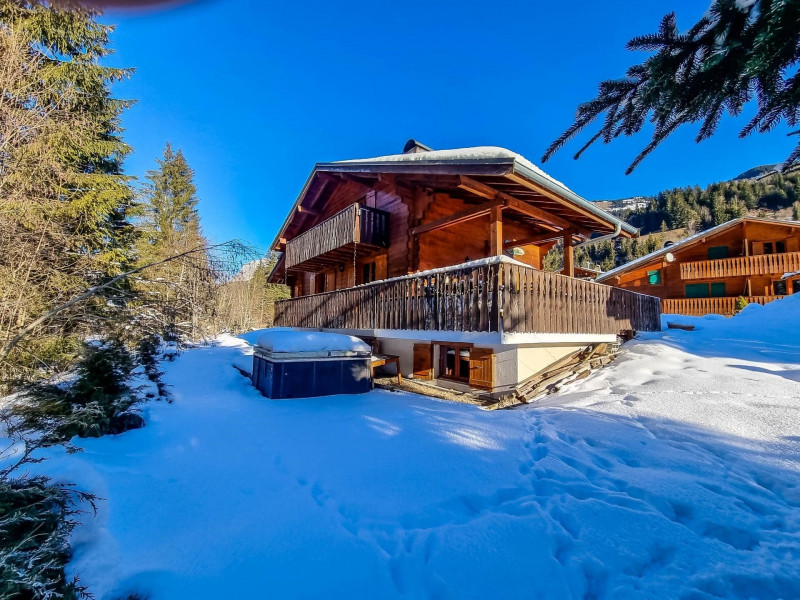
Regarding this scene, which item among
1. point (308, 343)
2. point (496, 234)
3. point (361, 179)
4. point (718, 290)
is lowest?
point (308, 343)

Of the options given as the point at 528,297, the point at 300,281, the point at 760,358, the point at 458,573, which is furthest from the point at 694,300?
the point at 458,573

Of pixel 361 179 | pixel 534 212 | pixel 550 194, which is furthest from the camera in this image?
pixel 361 179

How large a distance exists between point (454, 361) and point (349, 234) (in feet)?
18.4

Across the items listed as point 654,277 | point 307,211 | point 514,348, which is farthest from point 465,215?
point 654,277

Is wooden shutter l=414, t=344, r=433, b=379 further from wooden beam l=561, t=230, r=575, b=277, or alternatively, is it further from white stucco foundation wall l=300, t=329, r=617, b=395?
wooden beam l=561, t=230, r=575, b=277

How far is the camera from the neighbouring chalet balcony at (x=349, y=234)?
11.6 metres

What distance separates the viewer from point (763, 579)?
2.19 metres

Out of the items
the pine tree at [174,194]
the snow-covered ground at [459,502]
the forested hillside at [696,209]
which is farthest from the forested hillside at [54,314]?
the forested hillside at [696,209]

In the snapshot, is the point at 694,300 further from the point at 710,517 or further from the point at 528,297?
the point at 710,517

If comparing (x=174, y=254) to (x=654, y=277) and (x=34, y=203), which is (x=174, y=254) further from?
(x=654, y=277)

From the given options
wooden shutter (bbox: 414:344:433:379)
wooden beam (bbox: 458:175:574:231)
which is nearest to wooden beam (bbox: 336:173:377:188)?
wooden beam (bbox: 458:175:574:231)

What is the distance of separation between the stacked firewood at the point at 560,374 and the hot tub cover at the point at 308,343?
351 cm

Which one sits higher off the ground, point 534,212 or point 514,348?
point 534,212

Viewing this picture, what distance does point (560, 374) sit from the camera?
8492 millimetres
